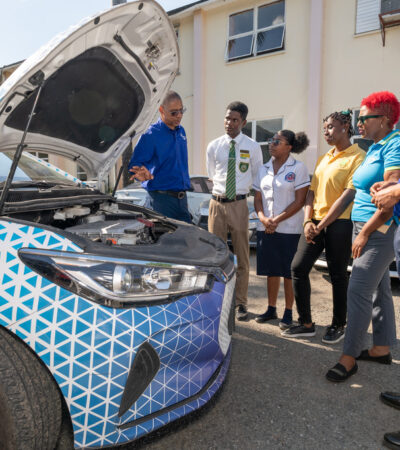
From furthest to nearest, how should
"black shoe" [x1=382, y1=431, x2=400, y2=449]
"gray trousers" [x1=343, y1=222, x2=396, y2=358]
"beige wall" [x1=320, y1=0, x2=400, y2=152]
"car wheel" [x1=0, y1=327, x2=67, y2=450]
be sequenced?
"beige wall" [x1=320, y1=0, x2=400, y2=152], "gray trousers" [x1=343, y1=222, x2=396, y2=358], "black shoe" [x1=382, y1=431, x2=400, y2=449], "car wheel" [x1=0, y1=327, x2=67, y2=450]

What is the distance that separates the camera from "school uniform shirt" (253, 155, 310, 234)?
10.5ft

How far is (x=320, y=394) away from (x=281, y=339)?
789 mm

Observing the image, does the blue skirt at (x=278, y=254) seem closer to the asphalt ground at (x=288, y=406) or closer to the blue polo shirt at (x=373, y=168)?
the asphalt ground at (x=288, y=406)

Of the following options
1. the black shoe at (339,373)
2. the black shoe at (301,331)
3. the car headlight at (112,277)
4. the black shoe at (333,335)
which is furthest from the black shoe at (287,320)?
the car headlight at (112,277)

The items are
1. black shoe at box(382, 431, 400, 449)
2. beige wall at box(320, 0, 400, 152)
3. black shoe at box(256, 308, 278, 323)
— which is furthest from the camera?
beige wall at box(320, 0, 400, 152)

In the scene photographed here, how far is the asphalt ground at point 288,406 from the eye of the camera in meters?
1.83

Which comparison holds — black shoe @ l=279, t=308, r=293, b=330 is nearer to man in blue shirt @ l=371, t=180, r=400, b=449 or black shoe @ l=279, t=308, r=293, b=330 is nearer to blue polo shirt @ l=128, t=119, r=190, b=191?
man in blue shirt @ l=371, t=180, r=400, b=449

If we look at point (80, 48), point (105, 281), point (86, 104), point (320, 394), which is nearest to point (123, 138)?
point (86, 104)

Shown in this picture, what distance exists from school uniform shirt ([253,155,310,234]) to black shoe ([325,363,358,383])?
1216 millimetres

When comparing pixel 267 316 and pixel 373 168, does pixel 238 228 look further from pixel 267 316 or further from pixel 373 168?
pixel 373 168

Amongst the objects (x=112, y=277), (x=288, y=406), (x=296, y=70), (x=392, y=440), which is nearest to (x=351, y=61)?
(x=296, y=70)

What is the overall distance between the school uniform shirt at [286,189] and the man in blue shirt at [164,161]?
0.80 m

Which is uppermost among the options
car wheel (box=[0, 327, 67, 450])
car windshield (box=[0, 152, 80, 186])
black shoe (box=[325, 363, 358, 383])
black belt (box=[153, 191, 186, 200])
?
car windshield (box=[0, 152, 80, 186])

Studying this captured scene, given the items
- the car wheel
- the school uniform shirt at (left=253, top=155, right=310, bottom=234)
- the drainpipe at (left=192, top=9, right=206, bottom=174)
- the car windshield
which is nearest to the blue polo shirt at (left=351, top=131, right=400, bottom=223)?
the school uniform shirt at (left=253, top=155, right=310, bottom=234)
